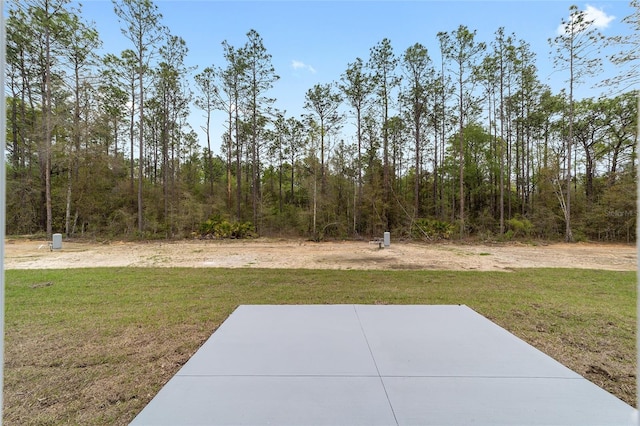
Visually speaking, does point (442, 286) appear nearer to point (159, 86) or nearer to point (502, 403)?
point (502, 403)

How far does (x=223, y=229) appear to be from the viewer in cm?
1356

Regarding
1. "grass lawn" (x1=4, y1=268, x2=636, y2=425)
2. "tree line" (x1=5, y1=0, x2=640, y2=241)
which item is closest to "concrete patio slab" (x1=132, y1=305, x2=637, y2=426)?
"grass lawn" (x1=4, y1=268, x2=636, y2=425)

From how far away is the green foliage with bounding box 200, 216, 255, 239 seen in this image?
13.5 meters

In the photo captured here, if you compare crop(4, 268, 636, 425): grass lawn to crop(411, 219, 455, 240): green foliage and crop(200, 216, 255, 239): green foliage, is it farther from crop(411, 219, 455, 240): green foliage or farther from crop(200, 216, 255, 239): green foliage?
crop(200, 216, 255, 239): green foliage

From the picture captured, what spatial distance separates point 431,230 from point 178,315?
12.2 metres

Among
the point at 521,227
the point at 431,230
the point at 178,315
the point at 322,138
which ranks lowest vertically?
the point at 178,315

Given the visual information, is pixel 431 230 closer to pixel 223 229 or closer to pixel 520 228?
pixel 520 228

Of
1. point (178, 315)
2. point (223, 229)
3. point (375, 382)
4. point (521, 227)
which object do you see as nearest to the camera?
point (375, 382)

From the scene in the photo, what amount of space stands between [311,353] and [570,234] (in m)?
14.8

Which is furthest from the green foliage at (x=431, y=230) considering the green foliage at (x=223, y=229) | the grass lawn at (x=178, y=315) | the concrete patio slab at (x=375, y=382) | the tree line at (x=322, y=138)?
the concrete patio slab at (x=375, y=382)

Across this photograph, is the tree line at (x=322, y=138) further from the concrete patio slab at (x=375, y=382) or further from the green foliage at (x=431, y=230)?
the concrete patio slab at (x=375, y=382)

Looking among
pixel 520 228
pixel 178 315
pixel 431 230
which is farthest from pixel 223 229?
pixel 520 228

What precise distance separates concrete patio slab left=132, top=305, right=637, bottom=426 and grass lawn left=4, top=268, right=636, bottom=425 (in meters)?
0.29

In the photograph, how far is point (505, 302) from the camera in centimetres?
376
